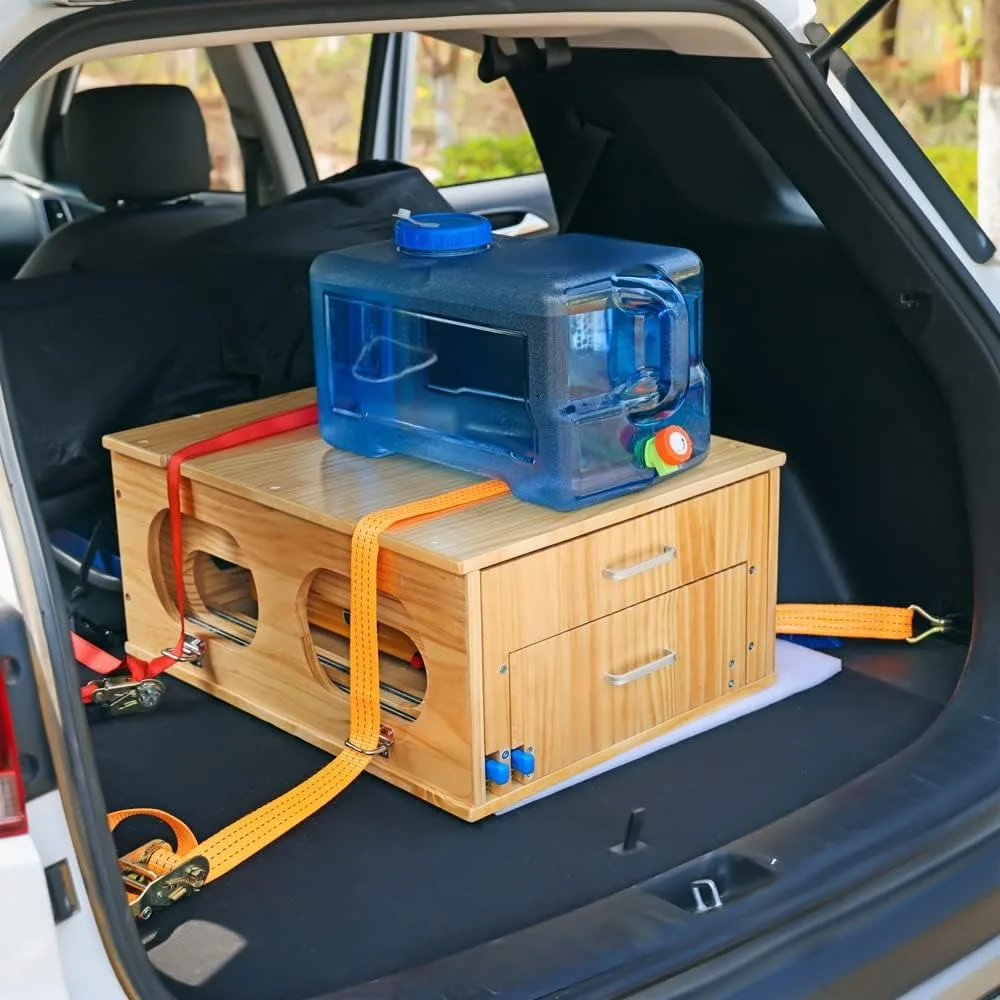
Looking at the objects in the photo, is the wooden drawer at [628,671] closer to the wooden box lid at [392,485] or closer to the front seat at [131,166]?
the wooden box lid at [392,485]

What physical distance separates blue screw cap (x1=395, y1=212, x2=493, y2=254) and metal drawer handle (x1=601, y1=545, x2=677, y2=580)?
465 mm

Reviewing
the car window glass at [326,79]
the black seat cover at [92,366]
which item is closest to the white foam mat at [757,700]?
the black seat cover at [92,366]

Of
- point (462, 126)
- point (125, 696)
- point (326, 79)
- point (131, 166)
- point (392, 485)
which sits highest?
point (131, 166)

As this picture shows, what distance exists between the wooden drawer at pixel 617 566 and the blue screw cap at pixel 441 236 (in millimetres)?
430

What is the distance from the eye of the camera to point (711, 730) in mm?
2041

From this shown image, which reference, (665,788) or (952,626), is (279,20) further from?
(952,626)

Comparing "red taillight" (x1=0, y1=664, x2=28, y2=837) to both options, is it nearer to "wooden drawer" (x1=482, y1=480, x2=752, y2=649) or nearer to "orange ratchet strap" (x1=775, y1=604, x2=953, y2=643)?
"wooden drawer" (x1=482, y1=480, x2=752, y2=649)

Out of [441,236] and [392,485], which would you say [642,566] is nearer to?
[392,485]

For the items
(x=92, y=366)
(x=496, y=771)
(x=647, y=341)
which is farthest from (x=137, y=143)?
(x=496, y=771)

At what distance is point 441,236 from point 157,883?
0.87 meters

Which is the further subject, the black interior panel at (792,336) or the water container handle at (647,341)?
the black interior panel at (792,336)

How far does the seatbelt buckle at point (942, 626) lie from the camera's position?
2.15 m

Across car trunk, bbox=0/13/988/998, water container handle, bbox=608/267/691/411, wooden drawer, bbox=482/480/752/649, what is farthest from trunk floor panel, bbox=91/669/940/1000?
water container handle, bbox=608/267/691/411

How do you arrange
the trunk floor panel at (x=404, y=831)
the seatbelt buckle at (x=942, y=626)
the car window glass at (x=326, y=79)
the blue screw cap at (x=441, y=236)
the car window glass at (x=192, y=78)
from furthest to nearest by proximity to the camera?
the car window glass at (x=326, y=79), the car window glass at (x=192, y=78), the seatbelt buckle at (x=942, y=626), the blue screw cap at (x=441, y=236), the trunk floor panel at (x=404, y=831)
